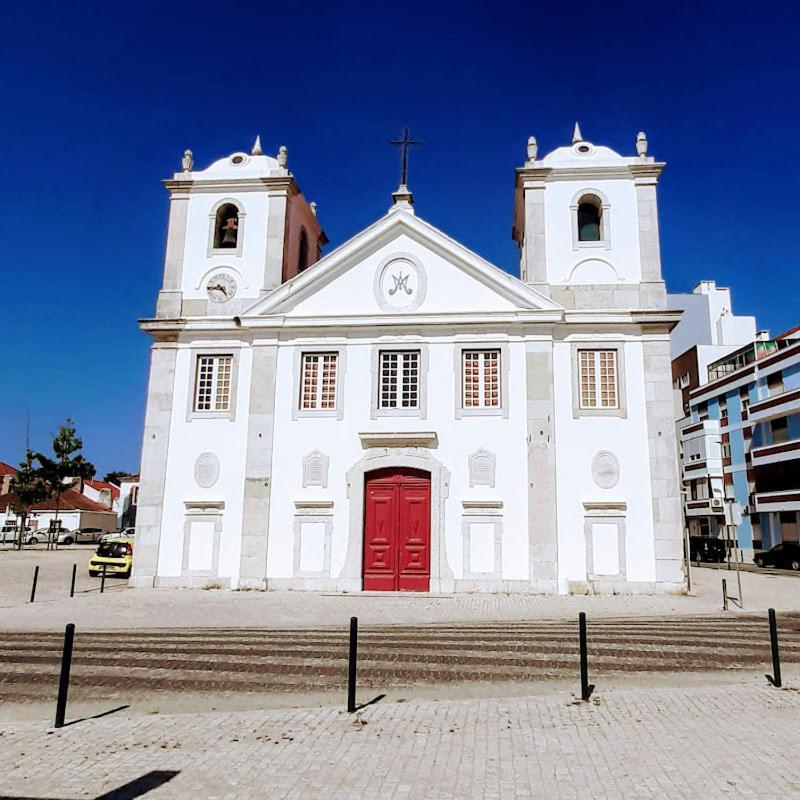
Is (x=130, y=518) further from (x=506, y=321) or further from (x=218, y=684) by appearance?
(x=218, y=684)

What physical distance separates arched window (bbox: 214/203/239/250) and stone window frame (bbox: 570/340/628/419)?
1077 cm

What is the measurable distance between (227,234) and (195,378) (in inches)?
192

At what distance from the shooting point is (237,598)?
682 inches

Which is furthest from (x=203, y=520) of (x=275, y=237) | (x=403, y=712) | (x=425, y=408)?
(x=403, y=712)

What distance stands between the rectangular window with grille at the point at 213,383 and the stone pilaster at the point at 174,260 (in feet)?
6.01

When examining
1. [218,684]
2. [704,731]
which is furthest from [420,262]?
[704,731]

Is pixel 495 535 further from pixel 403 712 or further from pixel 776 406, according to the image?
pixel 776 406

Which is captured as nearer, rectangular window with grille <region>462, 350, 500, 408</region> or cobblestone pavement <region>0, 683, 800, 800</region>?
cobblestone pavement <region>0, 683, 800, 800</region>

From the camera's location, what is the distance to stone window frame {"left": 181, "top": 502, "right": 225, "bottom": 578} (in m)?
19.1

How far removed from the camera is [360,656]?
9.54 meters

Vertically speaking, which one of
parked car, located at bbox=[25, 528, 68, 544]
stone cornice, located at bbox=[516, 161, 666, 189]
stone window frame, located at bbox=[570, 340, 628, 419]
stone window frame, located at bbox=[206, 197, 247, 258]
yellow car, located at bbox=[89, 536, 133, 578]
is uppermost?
stone cornice, located at bbox=[516, 161, 666, 189]

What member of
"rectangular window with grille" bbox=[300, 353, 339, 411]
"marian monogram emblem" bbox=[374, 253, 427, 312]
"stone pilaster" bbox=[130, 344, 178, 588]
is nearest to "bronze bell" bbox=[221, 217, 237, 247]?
"stone pilaster" bbox=[130, 344, 178, 588]

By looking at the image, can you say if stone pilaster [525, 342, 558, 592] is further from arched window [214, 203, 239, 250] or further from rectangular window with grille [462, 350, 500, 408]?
arched window [214, 203, 239, 250]

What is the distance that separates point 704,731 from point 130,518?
6021 cm
